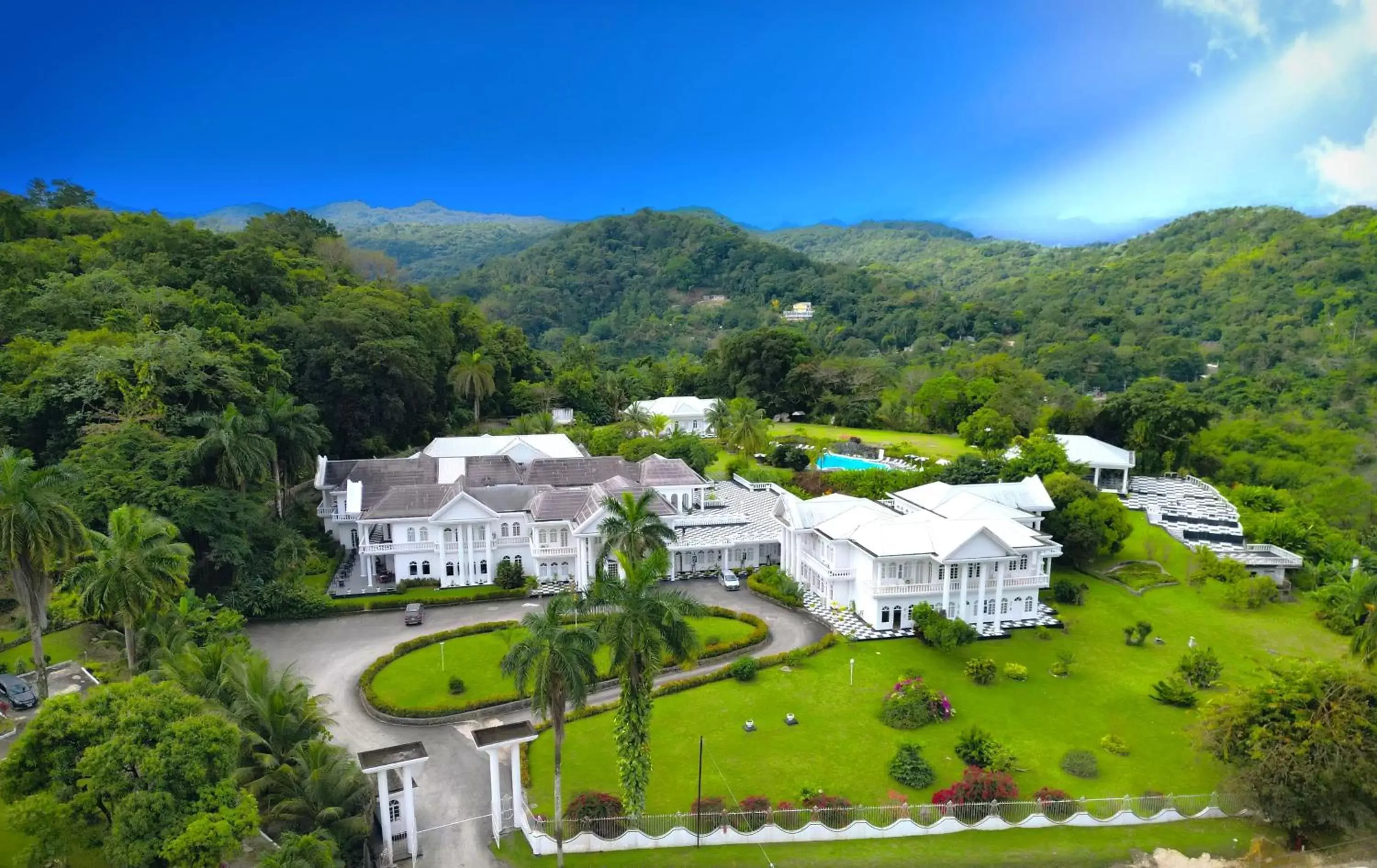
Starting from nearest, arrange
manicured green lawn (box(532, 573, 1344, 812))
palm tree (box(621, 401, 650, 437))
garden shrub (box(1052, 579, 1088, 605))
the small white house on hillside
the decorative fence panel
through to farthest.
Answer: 1. the decorative fence panel
2. manicured green lawn (box(532, 573, 1344, 812))
3. garden shrub (box(1052, 579, 1088, 605))
4. palm tree (box(621, 401, 650, 437))
5. the small white house on hillside

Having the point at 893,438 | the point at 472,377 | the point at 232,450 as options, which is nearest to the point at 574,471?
the point at 232,450

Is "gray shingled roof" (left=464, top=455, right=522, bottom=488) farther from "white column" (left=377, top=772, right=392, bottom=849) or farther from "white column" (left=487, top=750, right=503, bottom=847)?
"white column" (left=377, top=772, right=392, bottom=849)

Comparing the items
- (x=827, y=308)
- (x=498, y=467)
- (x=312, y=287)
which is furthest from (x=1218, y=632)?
(x=827, y=308)

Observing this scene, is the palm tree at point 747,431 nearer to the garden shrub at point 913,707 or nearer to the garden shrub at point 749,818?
→ the garden shrub at point 913,707

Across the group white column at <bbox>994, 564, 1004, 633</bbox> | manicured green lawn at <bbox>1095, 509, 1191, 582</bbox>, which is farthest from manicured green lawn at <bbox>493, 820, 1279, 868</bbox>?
manicured green lawn at <bbox>1095, 509, 1191, 582</bbox>

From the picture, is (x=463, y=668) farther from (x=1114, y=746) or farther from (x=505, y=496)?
(x=1114, y=746)

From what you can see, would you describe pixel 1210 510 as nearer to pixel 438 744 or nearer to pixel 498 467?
pixel 498 467
